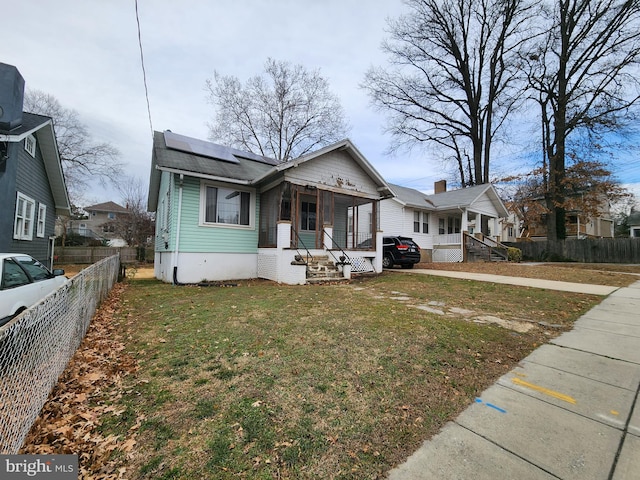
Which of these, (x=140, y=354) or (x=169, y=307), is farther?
(x=169, y=307)

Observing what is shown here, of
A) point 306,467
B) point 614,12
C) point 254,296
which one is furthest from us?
point 614,12

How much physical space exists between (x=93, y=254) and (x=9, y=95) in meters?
18.5

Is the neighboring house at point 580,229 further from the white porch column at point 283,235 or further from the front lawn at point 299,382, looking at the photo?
the front lawn at point 299,382

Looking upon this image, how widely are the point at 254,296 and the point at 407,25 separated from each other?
2906 centimetres

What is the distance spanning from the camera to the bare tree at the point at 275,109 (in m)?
26.8

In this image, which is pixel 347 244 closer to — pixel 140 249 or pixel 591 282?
pixel 591 282

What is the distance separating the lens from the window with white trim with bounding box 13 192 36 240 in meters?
10.2

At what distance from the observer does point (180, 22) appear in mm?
8125

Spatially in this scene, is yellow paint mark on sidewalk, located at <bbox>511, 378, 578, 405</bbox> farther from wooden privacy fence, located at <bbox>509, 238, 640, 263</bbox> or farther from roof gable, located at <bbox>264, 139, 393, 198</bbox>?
wooden privacy fence, located at <bbox>509, 238, 640, 263</bbox>

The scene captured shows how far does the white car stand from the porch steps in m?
7.07

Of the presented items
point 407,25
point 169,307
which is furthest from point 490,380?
point 407,25

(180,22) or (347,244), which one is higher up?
(180,22)

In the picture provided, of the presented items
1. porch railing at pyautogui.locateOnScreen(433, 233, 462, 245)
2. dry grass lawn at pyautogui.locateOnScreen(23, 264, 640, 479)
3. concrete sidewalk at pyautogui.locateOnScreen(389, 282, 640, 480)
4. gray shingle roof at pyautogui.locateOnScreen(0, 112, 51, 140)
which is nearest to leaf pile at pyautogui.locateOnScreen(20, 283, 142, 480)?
dry grass lawn at pyautogui.locateOnScreen(23, 264, 640, 479)

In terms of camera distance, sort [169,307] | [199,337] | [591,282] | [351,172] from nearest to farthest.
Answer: [199,337], [169,307], [591,282], [351,172]
